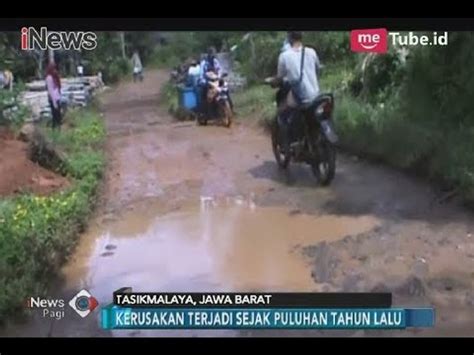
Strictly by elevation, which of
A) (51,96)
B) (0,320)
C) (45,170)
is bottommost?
(0,320)

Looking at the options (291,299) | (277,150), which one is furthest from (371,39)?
Result: (291,299)

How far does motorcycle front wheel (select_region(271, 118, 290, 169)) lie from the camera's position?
355 cm

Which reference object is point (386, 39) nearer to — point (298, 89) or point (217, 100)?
point (298, 89)

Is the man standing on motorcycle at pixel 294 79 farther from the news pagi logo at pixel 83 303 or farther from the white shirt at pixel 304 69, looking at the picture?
the news pagi logo at pixel 83 303

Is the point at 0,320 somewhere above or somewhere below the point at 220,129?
below

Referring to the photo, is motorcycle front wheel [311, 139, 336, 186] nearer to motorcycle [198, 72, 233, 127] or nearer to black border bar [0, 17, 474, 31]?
motorcycle [198, 72, 233, 127]

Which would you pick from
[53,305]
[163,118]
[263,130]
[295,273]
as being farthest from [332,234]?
[53,305]

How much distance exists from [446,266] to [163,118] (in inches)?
42.5

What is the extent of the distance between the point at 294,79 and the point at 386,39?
1.37 feet

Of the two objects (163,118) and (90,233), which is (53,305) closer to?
(90,233)

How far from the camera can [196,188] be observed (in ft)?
11.2

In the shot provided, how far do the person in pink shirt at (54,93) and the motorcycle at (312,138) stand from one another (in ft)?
2.38

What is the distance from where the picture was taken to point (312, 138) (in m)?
3.62

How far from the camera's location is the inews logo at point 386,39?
10.5 feet
